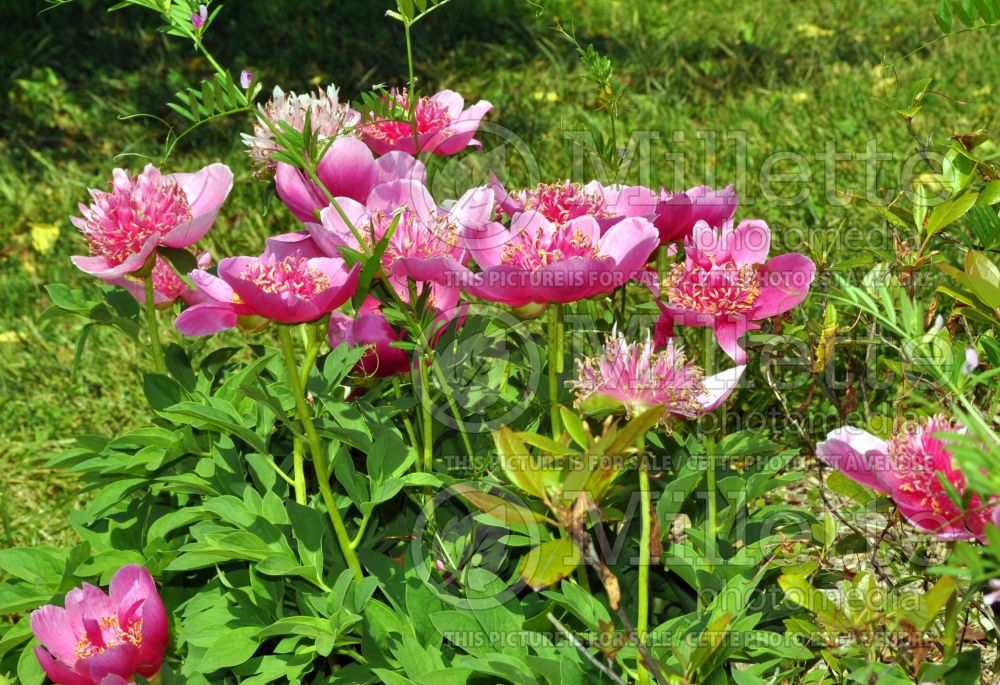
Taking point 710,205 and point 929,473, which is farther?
point 710,205

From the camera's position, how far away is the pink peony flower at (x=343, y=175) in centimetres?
155

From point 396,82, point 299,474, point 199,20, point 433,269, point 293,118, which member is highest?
point 199,20

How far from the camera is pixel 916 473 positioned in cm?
117

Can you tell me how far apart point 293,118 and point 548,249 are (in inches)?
16.5

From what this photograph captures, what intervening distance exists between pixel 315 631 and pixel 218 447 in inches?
15.6

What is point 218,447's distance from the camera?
1.71 m

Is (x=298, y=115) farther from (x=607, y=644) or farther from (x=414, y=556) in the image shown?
(x=607, y=644)

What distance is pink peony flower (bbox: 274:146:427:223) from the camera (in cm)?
155

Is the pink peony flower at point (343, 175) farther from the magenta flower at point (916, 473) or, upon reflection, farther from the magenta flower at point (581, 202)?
the magenta flower at point (916, 473)

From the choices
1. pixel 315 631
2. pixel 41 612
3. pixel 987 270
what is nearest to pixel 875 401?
pixel 987 270

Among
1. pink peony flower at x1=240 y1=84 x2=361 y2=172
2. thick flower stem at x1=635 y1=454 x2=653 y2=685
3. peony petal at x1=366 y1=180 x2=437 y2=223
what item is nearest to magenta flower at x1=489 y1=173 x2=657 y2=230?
peony petal at x1=366 y1=180 x2=437 y2=223

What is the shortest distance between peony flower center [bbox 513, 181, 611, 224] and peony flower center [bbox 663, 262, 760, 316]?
0.47ft

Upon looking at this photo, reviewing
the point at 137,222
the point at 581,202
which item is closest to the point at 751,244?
the point at 581,202

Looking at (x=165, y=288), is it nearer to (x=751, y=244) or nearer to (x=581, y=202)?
(x=581, y=202)
